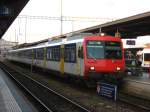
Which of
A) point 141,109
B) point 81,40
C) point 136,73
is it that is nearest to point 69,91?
point 81,40

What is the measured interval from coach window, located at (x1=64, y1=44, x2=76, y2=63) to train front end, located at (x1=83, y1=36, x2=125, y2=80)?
5.35 feet

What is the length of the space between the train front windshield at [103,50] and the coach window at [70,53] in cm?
161

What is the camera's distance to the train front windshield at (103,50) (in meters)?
20.1

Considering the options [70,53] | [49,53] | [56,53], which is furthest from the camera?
[49,53]

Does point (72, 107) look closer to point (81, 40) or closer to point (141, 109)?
point (141, 109)

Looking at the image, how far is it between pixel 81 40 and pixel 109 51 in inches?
61.4

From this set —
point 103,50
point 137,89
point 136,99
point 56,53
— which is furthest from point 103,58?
point 56,53

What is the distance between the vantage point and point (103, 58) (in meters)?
20.2

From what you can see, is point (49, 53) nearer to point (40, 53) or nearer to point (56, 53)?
point (56, 53)

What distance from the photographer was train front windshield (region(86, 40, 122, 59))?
20.1 metres

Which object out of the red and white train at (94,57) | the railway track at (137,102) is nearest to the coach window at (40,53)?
the red and white train at (94,57)

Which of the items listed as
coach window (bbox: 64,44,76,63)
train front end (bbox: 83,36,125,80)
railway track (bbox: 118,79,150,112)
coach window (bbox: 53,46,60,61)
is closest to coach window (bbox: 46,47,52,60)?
coach window (bbox: 53,46,60,61)

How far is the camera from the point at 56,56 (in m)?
26.3

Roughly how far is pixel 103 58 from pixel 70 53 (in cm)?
280
